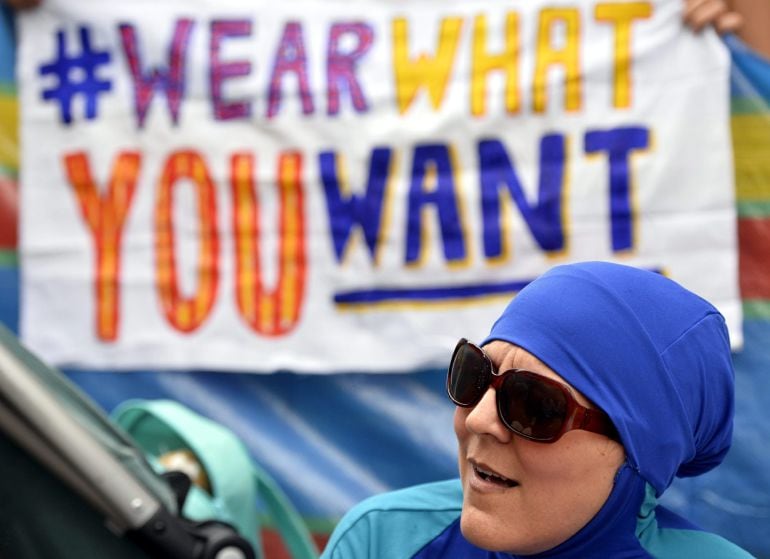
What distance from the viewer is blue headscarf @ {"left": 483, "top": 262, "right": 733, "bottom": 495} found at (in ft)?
5.05

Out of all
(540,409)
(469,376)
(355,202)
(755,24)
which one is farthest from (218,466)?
(755,24)

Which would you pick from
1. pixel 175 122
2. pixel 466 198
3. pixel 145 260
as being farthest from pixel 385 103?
pixel 145 260

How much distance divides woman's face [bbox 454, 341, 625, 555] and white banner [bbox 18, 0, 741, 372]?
5.20 ft

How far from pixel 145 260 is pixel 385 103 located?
0.81 metres

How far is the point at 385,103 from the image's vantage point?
10.5 feet

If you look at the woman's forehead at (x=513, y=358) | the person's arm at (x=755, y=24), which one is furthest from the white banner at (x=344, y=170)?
the woman's forehead at (x=513, y=358)

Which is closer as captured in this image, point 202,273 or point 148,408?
point 148,408

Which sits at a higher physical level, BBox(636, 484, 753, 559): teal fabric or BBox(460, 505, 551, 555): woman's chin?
BBox(460, 505, 551, 555): woman's chin

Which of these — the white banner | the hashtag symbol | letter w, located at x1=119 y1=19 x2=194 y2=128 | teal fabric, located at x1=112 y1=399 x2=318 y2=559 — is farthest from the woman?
the hashtag symbol

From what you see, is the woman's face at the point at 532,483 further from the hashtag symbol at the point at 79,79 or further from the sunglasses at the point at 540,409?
the hashtag symbol at the point at 79,79

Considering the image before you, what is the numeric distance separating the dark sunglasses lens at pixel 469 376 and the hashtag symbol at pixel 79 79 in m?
2.02

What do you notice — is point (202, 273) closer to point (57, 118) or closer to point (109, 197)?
point (109, 197)

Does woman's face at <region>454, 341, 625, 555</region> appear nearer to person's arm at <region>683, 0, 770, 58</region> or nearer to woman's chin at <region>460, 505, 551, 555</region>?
woman's chin at <region>460, 505, 551, 555</region>

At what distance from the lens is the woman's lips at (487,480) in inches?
61.6
